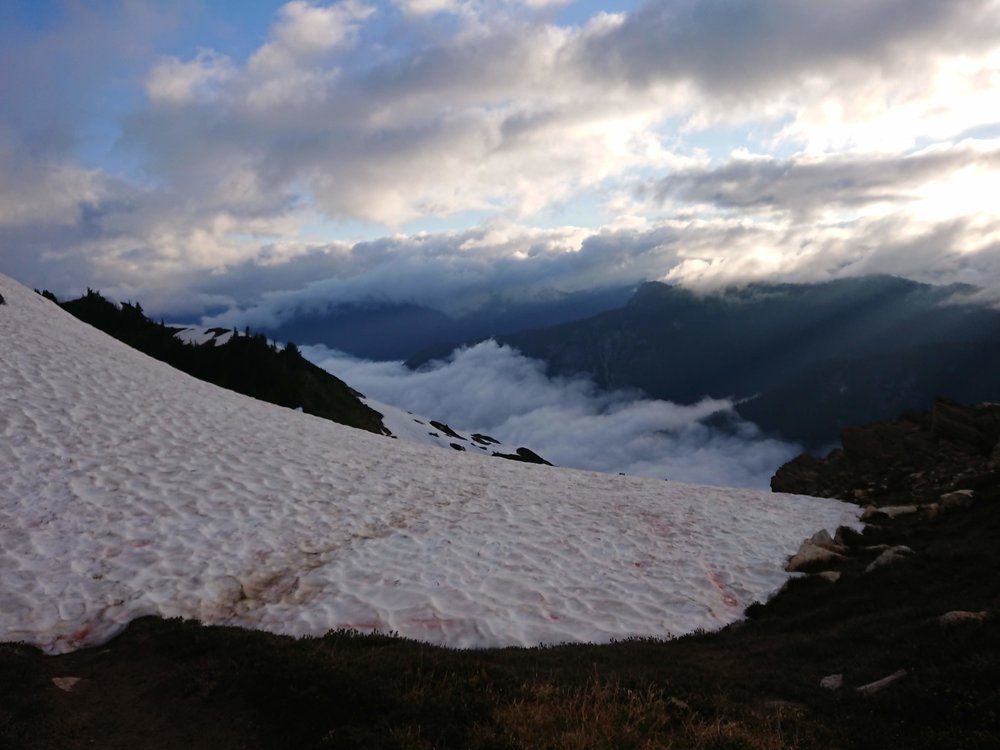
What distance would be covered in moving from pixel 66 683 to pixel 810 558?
717 inches

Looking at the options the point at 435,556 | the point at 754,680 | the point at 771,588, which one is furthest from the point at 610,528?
the point at 754,680

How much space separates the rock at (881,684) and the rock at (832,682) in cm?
44

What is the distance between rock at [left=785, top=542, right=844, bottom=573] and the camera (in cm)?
1789

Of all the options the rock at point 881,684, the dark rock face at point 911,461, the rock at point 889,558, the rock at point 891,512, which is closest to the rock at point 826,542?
the rock at point 889,558

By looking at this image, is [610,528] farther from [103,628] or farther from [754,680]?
[103,628]

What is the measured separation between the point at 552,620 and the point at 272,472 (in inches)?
487

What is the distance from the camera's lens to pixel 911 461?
31.0 metres

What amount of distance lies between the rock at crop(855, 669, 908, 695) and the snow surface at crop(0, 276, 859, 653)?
17.3 ft

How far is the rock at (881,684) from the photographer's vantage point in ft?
27.7

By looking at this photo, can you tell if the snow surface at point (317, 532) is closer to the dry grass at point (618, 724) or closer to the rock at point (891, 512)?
the rock at point (891, 512)

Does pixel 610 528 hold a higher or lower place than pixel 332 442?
lower

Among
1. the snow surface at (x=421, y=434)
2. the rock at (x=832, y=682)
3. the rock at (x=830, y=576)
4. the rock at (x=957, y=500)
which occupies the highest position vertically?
the rock at (x=832, y=682)

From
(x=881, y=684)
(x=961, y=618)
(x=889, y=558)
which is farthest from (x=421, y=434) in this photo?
(x=881, y=684)

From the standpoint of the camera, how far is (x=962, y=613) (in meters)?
10.1
